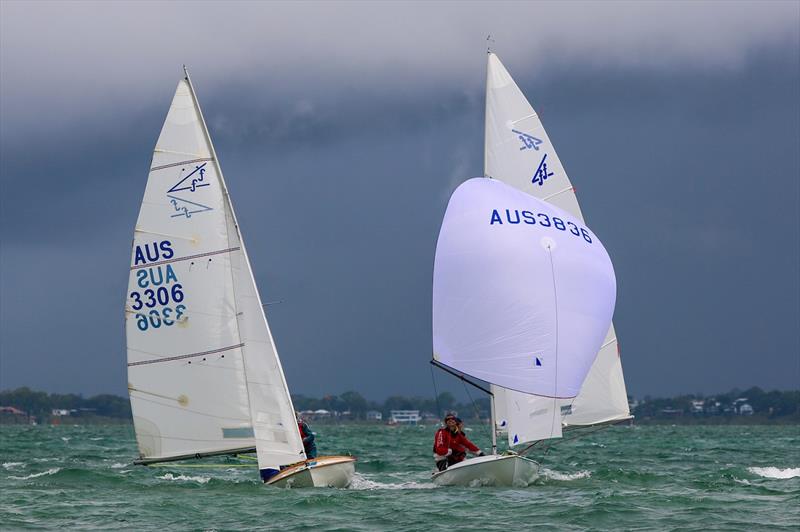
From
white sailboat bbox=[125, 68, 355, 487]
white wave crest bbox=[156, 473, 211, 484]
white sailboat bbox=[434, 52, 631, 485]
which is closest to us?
white sailboat bbox=[125, 68, 355, 487]

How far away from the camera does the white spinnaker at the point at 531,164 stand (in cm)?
2986

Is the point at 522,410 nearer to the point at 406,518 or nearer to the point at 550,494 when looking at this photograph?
the point at 550,494

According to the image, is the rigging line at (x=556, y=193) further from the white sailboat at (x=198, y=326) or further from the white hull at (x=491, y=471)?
the white sailboat at (x=198, y=326)

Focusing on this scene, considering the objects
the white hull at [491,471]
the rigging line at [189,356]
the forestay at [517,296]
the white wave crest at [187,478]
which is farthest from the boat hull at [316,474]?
the white wave crest at [187,478]

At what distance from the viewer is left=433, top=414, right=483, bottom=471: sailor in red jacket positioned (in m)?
26.6

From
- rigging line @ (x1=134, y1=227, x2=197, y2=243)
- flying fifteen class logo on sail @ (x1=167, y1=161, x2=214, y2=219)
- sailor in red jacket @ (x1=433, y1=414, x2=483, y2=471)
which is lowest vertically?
sailor in red jacket @ (x1=433, y1=414, x2=483, y2=471)

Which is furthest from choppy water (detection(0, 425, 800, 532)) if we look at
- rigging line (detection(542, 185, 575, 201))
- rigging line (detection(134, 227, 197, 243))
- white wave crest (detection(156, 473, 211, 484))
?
rigging line (detection(542, 185, 575, 201))

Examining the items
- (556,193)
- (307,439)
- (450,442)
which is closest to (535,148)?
(556,193)

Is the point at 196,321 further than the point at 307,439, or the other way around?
the point at 307,439

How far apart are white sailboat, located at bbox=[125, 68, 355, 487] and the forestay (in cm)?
382

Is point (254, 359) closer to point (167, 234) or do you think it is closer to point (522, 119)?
point (167, 234)

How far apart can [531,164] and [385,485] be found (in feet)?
27.4

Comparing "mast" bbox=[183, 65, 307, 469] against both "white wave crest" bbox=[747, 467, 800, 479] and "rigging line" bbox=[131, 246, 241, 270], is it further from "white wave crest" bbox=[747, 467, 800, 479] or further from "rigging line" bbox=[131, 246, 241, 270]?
"white wave crest" bbox=[747, 467, 800, 479]

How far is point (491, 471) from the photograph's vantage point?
1014 inches
